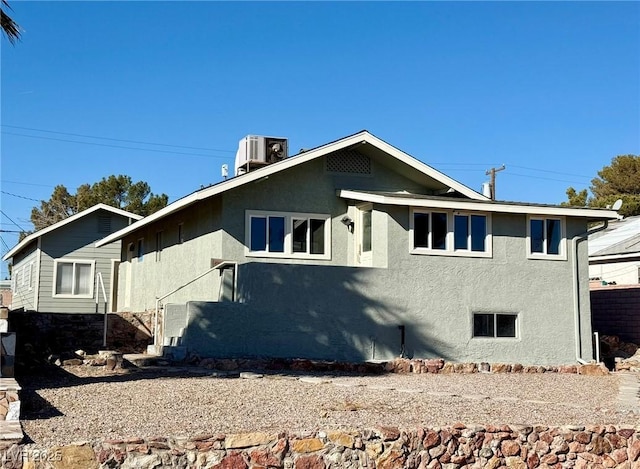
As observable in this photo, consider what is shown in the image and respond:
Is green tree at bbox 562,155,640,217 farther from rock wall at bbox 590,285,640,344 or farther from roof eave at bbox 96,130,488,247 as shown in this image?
→ roof eave at bbox 96,130,488,247

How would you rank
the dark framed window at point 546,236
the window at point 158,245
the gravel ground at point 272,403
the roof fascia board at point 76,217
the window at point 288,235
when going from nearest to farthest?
the gravel ground at point 272,403
the window at point 288,235
the dark framed window at point 546,236
the window at point 158,245
the roof fascia board at point 76,217

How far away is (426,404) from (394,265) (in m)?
7.60

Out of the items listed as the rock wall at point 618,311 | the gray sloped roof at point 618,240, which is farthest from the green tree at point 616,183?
the rock wall at point 618,311

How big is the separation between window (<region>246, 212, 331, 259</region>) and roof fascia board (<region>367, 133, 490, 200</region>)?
2257mm

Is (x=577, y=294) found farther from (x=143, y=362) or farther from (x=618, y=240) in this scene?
(x=143, y=362)

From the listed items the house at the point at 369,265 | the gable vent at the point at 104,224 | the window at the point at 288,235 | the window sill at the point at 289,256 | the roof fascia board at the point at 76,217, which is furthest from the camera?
the gable vent at the point at 104,224

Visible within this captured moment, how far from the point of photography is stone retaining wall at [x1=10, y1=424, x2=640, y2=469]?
8523 mm

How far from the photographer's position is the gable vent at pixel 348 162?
21275mm

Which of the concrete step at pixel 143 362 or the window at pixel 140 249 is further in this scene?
the window at pixel 140 249

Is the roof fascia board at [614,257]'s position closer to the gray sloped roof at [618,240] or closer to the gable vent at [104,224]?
the gray sloped roof at [618,240]

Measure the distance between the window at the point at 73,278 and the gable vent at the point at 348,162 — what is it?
13.2 m

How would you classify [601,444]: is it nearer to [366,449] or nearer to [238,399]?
[366,449]

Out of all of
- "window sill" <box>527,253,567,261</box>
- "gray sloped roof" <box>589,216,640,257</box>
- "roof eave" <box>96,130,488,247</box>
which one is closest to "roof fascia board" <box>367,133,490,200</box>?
"roof eave" <box>96,130,488,247</box>

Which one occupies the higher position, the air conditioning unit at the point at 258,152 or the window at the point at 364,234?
the air conditioning unit at the point at 258,152
